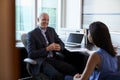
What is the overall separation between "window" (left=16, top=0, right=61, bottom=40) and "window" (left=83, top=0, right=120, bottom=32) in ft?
2.30

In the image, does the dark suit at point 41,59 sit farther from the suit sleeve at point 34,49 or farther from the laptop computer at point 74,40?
the laptop computer at point 74,40

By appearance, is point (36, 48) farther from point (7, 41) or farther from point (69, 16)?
point (7, 41)

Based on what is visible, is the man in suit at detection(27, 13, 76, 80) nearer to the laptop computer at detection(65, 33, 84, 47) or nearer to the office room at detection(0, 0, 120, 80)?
the office room at detection(0, 0, 120, 80)

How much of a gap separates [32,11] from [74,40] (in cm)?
105

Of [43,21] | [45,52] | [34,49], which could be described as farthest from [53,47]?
[43,21]

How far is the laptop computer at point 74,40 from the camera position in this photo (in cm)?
322

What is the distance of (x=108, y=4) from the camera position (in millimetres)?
3182

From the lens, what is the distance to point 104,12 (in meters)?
3.26

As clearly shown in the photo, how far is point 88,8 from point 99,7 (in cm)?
24

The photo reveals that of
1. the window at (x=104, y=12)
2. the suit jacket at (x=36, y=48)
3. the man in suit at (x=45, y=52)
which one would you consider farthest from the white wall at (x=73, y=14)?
the suit jacket at (x=36, y=48)

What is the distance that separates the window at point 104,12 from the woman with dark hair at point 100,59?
66.7 inches

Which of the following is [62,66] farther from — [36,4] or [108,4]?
[36,4]


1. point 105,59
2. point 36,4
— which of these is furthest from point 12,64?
point 36,4

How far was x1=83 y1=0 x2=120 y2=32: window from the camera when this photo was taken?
3.07 meters
